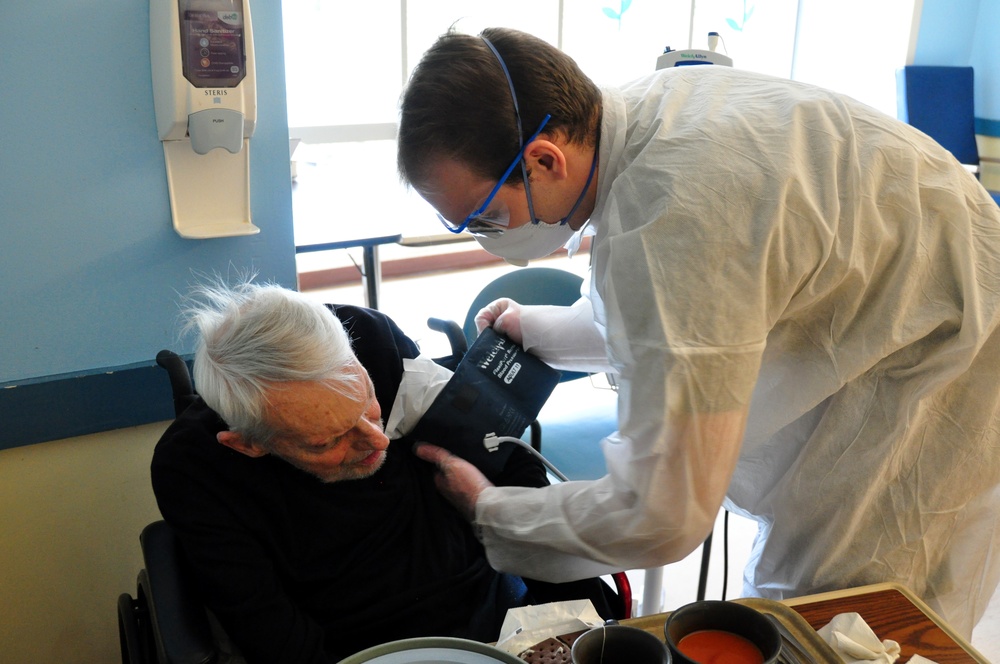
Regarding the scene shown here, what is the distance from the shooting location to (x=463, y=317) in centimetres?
458

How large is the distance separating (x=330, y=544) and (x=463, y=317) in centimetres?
319

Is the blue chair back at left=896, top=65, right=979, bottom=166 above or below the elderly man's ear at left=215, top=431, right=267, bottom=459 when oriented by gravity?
above

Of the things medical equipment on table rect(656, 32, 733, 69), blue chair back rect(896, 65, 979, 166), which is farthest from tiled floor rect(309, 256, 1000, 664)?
blue chair back rect(896, 65, 979, 166)

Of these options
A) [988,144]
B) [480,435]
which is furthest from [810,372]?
[988,144]

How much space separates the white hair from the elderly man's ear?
0.01m

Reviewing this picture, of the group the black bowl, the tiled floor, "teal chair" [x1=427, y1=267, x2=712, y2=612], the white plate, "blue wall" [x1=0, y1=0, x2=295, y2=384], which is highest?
"blue wall" [x1=0, y1=0, x2=295, y2=384]

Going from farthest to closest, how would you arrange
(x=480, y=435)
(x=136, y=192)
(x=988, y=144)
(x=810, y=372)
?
(x=988, y=144) → (x=136, y=192) → (x=480, y=435) → (x=810, y=372)

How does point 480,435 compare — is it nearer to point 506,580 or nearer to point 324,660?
point 506,580

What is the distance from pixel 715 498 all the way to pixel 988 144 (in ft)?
15.3

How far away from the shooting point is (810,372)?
3.38ft

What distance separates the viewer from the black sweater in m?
1.28

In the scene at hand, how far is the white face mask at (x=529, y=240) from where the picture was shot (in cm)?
118

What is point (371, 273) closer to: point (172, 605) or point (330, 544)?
point (330, 544)

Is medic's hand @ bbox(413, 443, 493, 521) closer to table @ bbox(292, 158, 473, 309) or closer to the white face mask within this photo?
the white face mask
